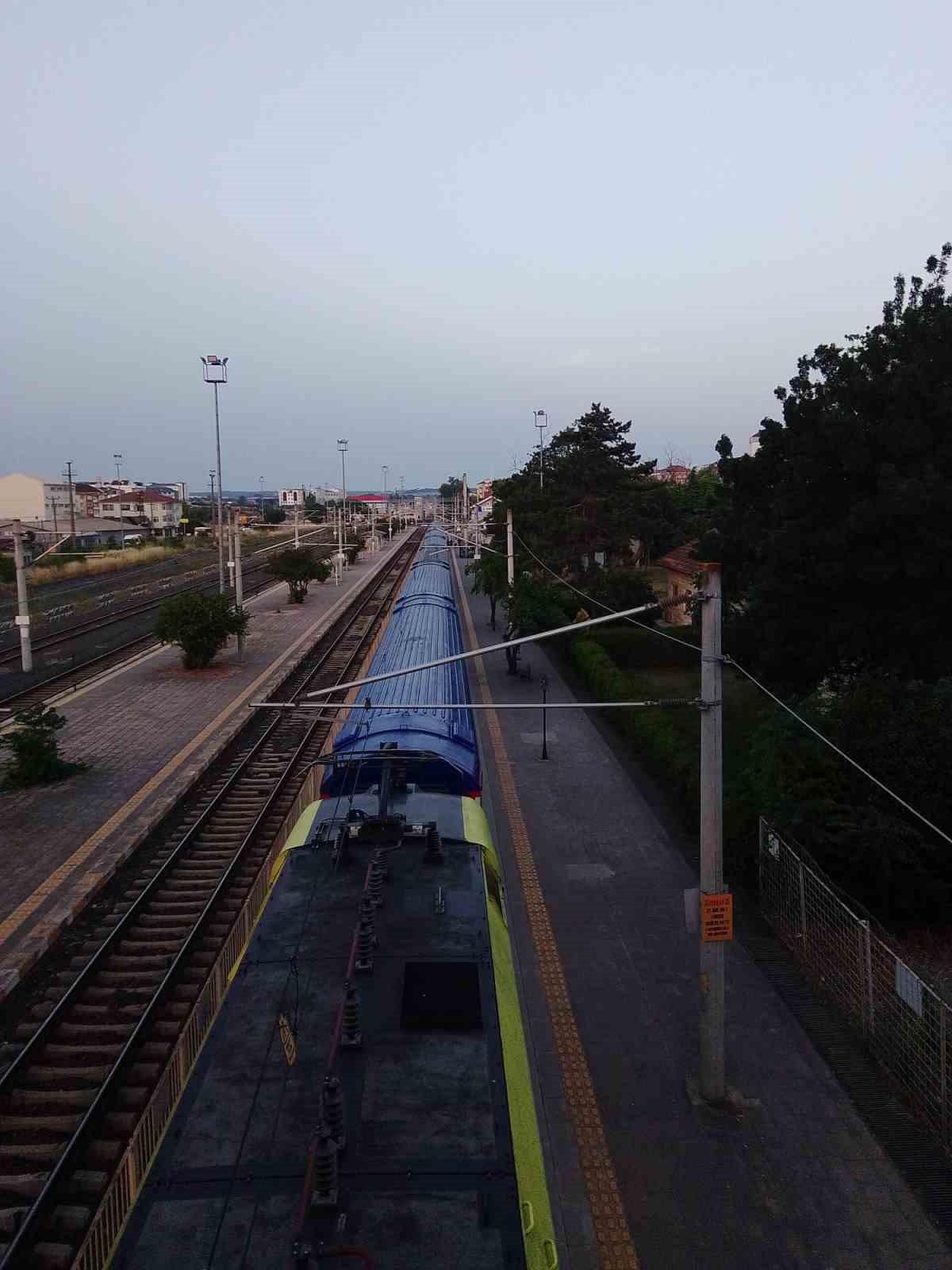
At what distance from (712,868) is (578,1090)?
233 centimetres

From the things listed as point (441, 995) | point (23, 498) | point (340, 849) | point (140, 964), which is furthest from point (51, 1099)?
point (23, 498)

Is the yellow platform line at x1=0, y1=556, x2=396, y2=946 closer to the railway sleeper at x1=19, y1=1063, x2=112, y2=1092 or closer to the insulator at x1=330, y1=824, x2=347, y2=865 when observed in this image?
the railway sleeper at x1=19, y1=1063, x2=112, y2=1092

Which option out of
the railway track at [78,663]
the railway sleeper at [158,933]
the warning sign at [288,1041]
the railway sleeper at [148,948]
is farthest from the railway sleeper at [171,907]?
the railway track at [78,663]

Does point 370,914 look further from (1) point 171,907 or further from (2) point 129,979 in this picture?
(1) point 171,907

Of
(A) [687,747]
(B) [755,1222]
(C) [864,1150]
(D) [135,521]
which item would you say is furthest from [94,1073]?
(D) [135,521]

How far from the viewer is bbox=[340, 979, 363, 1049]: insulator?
16.3ft

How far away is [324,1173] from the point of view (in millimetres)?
3883

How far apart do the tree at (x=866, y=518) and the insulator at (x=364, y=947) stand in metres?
8.81

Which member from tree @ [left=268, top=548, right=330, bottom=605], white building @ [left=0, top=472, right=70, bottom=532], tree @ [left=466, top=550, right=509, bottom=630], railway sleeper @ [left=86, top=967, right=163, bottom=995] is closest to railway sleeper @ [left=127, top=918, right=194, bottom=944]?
railway sleeper @ [left=86, top=967, right=163, bottom=995]

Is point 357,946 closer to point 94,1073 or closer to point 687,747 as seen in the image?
point 94,1073

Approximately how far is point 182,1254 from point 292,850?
429 centimetres

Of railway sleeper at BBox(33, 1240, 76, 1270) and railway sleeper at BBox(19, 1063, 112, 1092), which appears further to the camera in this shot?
railway sleeper at BBox(19, 1063, 112, 1092)

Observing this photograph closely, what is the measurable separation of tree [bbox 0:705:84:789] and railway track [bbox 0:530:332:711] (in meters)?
1.26

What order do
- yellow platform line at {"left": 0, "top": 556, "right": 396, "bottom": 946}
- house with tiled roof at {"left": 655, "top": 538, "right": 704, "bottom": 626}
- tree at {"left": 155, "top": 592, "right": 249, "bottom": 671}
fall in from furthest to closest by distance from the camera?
house with tiled roof at {"left": 655, "top": 538, "right": 704, "bottom": 626}
tree at {"left": 155, "top": 592, "right": 249, "bottom": 671}
yellow platform line at {"left": 0, "top": 556, "right": 396, "bottom": 946}
